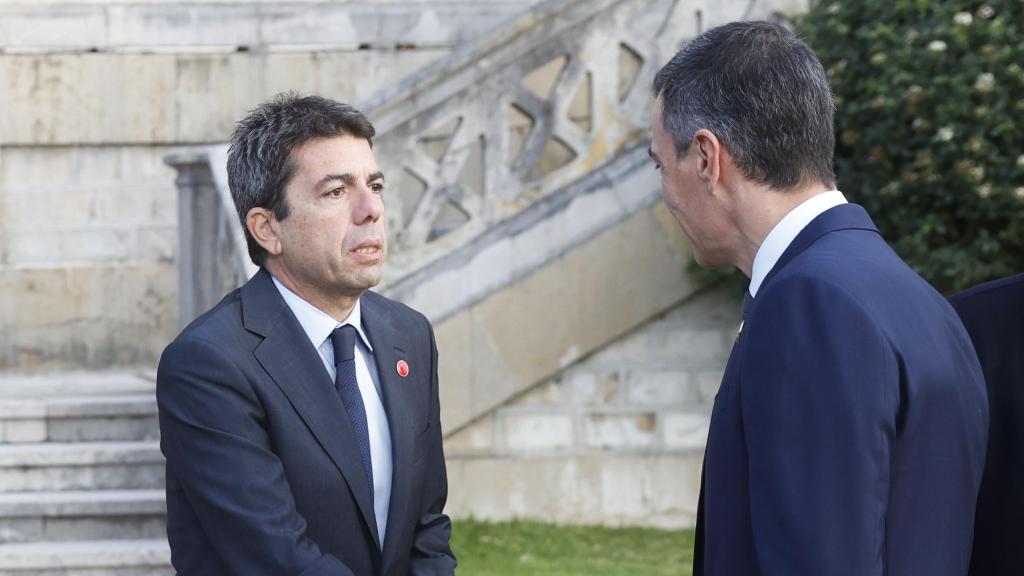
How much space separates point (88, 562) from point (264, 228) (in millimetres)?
3217

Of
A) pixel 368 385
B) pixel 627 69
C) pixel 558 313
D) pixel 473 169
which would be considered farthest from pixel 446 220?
pixel 368 385

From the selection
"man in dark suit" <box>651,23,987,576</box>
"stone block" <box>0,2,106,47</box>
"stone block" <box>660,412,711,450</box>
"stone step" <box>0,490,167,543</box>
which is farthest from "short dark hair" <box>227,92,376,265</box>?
"stone block" <box>0,2,106,47</box>

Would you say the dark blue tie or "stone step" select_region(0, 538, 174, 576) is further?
"stone step" select_region(0, 538, 174, 576)

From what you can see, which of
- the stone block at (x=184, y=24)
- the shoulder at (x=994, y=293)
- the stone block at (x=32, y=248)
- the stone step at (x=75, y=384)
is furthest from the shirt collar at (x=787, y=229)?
the stone block at (x=32, y=248)

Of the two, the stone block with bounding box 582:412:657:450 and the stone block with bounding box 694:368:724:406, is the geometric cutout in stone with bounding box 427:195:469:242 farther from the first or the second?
the stone block with bounding box 694:368:724:406

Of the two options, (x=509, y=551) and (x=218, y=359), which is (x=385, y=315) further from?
(x=509, y=551)

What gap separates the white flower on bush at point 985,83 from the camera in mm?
6109

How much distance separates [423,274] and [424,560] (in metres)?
3.68

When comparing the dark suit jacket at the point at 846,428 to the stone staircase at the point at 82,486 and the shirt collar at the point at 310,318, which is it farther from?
the stone staircase at the point at 82,486

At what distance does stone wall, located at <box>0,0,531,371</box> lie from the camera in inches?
355

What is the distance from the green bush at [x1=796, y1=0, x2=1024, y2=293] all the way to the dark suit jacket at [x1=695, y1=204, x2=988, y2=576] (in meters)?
4.27

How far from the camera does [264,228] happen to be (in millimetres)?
3146

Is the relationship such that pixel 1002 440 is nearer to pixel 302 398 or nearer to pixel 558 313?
pixel 302 398

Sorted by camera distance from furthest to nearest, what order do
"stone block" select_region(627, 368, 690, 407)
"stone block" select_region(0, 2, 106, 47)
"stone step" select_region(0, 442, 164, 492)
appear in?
"stone block" select_region(0, 2, 106, 47) < "stone block" select_region(627, 368, 690, 407) < "stone step" select_region(0, 442, 164, 492)
